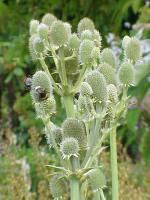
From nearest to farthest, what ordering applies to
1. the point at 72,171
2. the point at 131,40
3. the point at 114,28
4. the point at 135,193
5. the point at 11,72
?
the point at 72,171 → the point at 131,40 → the point at 135,193 → the point at 114,28 → the point at 11,72

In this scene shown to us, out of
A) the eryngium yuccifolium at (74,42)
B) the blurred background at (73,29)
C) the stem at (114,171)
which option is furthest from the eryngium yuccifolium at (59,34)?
the blurred background at (73,29)

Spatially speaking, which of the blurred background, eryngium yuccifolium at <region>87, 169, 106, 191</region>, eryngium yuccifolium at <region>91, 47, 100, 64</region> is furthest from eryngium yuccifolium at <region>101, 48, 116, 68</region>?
the blurred background

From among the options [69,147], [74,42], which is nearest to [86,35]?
[74,42]

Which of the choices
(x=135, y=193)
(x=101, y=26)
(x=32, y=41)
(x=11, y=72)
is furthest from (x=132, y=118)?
(x=11, y=72)

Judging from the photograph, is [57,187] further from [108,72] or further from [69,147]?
[108,72]

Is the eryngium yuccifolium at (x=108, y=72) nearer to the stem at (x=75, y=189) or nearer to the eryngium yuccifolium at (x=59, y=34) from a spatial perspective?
the eryngium yuccifolium at (x=59, y=34)

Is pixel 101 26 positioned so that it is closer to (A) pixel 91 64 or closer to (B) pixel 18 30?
(B) pixel 18 30

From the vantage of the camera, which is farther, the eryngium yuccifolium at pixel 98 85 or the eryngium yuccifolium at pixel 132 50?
the eryngium yuccifolium at pixel 132 50
